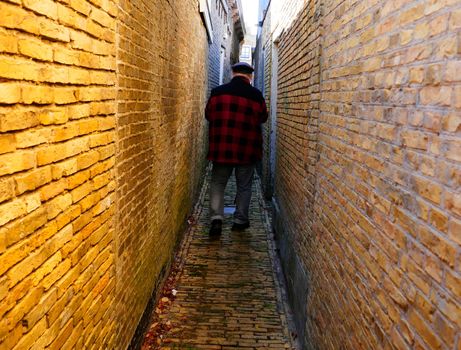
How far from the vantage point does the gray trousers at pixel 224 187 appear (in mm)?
6957

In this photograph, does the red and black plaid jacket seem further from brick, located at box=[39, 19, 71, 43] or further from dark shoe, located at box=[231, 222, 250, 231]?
brick, located at box=[39, 19, 71, 43]

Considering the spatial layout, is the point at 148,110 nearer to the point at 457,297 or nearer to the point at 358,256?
the point at 358,256

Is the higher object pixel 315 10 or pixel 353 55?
pixel 315 10

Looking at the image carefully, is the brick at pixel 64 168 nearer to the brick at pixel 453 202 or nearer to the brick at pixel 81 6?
the brick at pixel 81 6

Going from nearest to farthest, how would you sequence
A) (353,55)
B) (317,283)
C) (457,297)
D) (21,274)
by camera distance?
1. (457,297)
2. (21,274)
3. (353,55)
4. (317,283)

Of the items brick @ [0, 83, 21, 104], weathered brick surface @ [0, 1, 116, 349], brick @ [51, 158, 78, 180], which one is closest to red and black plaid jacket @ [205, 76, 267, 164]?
weathered brick surface @ [0, 1, 116, 349]

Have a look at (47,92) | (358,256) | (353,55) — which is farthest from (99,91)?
(358,256)

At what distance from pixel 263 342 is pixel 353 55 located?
2.60 meters

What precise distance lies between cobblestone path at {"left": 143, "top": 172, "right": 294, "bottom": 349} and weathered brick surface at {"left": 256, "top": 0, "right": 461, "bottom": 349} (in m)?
0.56

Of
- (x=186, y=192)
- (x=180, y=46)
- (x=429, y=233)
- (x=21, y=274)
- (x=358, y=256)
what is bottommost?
(x=186, y=192)

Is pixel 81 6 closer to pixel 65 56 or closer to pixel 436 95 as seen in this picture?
pixel 65 56

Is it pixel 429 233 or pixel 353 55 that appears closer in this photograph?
pixel 429 233

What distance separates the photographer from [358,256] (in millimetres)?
2461

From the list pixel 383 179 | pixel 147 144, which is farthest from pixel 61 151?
pixel 147 144
